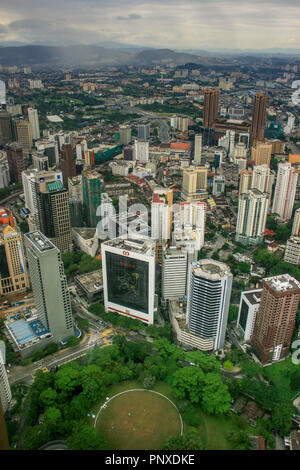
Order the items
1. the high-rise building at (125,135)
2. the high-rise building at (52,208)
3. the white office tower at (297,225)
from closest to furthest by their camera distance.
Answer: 1. the high-rise building at (52,208)
2. the white office tower at (297,225)
3. the high-rise building at (125,135)

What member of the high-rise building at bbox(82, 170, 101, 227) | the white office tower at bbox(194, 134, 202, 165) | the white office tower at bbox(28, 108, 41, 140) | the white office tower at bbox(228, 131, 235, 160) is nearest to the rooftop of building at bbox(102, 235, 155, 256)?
the high-rise building at bbox(82, 170, 101, 227)

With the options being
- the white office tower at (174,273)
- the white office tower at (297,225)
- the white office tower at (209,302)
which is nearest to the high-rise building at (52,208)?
the white office tower at (174,273)

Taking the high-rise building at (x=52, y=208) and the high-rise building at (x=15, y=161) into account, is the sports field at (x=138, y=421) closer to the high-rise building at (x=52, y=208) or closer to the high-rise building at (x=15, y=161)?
the high-rise building at (x=52, y=208)

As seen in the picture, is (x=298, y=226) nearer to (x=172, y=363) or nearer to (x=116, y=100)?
(x=172, y=363)

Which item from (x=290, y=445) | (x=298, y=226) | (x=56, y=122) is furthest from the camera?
(x=56, y=122)

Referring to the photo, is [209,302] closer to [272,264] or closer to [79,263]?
[272,264]

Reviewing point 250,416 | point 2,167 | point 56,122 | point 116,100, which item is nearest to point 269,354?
point 250,416

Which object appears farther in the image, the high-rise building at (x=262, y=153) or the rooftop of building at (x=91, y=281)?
the high-rise building at (x=262, y=153)
